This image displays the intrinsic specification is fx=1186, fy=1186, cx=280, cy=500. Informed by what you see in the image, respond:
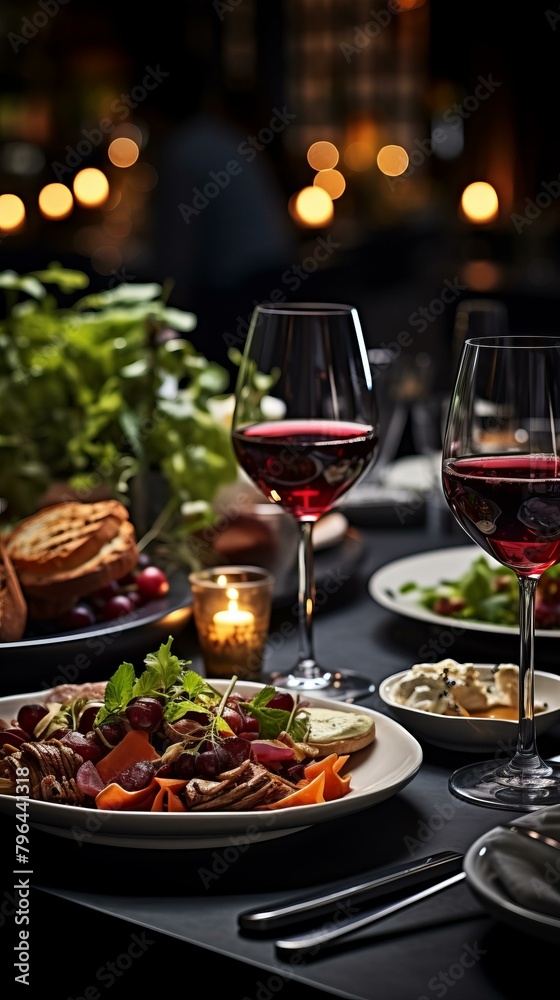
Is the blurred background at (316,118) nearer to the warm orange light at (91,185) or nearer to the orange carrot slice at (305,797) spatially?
the warm orange light at (91,185)

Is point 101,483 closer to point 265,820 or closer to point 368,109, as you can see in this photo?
point 265,820

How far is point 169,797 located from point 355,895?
158 millimetres

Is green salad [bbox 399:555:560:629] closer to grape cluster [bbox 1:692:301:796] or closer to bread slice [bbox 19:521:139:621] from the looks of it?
bread slice [bbox 19:521:139:621]

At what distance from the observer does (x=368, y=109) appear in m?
9.23

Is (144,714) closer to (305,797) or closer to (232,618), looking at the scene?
(305,797)

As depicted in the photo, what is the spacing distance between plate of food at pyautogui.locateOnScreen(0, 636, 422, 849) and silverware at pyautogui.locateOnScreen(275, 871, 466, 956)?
92 mm

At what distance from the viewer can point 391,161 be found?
9.10 metres

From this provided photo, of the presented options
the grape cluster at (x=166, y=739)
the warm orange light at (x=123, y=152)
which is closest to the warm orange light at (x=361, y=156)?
the warm orange light at (x=123, y=152)

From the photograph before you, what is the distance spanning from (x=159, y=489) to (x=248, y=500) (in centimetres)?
13

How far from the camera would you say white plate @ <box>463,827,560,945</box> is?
2.20ft

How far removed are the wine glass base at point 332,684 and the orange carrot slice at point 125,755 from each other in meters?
0.29

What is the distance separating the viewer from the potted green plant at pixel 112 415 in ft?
5.50

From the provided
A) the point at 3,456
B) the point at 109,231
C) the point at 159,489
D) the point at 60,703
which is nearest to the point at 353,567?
the point at 159,489

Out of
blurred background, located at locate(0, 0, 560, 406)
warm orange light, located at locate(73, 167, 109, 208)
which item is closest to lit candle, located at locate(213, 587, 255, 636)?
blurred background, located at locate(0, 0, 560, 406)
